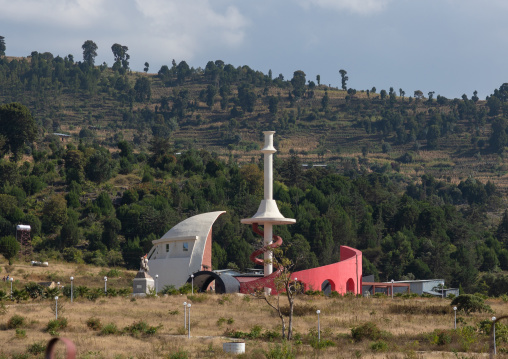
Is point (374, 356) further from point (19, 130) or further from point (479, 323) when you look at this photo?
point (19, 130)

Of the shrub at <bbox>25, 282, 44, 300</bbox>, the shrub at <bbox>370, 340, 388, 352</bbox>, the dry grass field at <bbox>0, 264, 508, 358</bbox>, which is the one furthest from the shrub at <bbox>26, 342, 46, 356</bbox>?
the shrub at <bbox>25, 282, 44, 300</bbox>

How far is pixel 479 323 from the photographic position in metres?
35.8

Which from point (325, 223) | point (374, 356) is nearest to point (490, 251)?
point (325, 223)

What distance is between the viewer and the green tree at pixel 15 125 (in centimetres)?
9212

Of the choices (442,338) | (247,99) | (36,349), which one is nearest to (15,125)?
(36,349)

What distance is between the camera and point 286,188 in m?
96.9

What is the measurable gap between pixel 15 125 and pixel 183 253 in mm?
43210

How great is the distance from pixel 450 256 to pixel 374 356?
57.3m

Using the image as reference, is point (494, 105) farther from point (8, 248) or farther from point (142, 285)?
point (142, 285)

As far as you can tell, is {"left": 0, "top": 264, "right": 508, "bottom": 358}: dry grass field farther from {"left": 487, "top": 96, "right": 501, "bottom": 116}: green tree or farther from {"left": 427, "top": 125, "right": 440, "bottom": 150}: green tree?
{"left": 487, "top": 96, "right": 501, "bottom": 116}: green tree

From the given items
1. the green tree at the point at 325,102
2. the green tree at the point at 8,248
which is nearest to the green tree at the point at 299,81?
the green tree at the point at 325,102

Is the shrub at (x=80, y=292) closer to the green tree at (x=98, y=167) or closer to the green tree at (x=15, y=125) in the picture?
the green tree at (x=98, y=167)

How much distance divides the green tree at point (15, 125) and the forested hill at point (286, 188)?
0.14 meters

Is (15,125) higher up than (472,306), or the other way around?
(15,125)
